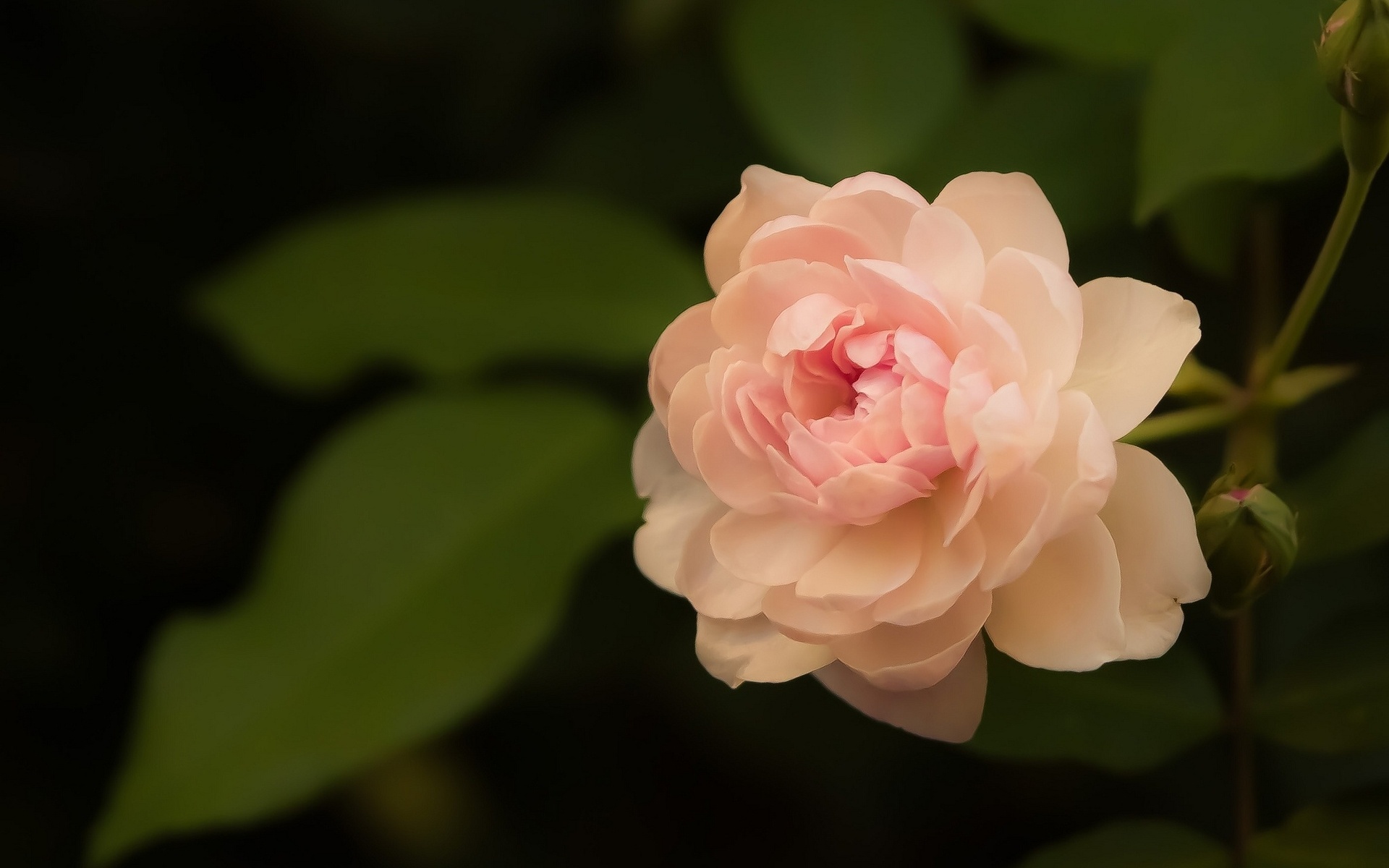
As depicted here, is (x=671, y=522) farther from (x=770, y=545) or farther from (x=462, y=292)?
(x=462, y=292)

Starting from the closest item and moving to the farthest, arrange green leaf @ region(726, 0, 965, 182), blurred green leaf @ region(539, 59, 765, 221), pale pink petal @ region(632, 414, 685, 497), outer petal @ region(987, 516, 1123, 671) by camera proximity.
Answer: outer petal @ region(987, 516, 1123, 671)
pale pink petal @ region(632, 414, 685, 497)
green leaf @ region(726, 0, 965, 182)
blurred green leaf @ region(539, 59, 765, 221)

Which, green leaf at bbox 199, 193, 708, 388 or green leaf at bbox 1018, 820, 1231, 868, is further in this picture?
green leaf at bbox 199, 193, 708, 388

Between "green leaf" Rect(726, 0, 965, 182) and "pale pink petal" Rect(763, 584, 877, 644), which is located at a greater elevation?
"green leaf" Rect(726, 0, 965, 182)

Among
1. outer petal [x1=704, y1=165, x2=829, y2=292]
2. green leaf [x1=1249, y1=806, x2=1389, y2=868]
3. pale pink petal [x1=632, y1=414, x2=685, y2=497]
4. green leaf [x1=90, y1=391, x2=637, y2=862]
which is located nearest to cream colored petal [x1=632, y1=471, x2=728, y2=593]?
pale pink petal [x1=632, y1=414, x2=685, y2=497]

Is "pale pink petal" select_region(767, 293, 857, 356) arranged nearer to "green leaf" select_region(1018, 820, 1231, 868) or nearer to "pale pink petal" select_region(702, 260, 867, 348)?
"pale pink petal" select_region(702, 260, 867, 348)

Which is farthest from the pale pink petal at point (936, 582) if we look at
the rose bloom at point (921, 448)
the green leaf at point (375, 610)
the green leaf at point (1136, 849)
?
the green leaf at point (375, 610)

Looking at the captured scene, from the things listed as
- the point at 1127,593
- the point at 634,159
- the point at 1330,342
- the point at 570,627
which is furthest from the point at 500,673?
the point at 1330,342
